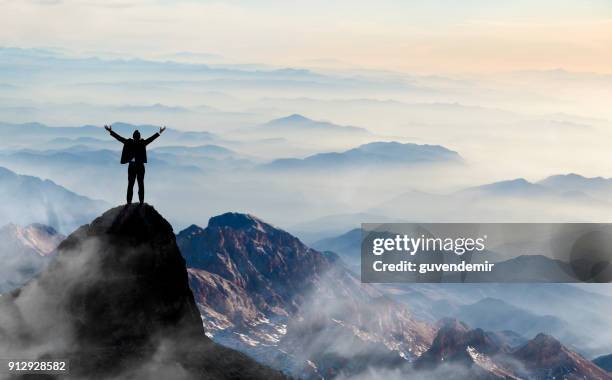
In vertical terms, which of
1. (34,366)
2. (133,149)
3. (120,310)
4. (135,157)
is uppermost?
(133,149)

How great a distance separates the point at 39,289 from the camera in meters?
53.4

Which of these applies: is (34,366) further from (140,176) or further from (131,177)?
(140,176)

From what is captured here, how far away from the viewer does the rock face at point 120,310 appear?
50938 millimetres

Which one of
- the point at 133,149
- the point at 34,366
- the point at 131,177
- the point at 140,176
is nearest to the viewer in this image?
the point at 34,366

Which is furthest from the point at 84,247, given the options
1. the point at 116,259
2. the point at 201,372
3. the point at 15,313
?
the point at 201,372

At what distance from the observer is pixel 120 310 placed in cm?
5300

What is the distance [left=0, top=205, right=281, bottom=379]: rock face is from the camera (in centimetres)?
5094

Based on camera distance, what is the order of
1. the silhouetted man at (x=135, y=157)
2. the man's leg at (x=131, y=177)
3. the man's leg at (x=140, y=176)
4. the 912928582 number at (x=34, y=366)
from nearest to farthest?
the 912928582 number at (x=34, y=366), the silhouetted man at (x=135, y=157), the man's leg at (x=140, y=176), the man's leg at (x=131, y=177)

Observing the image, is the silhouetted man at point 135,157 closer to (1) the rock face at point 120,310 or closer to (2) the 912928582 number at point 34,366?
(1) the rock face at point 120,310

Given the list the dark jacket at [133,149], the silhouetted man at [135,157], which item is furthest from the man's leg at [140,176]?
the dark jacket at [133,149]

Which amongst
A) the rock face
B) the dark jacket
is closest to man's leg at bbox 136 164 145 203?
the dark jacket

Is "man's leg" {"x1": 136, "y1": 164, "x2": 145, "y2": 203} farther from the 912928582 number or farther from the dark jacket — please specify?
the 912928582 number

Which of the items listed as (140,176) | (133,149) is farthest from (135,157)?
(140,176)

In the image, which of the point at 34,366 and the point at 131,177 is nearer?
the point at 34,366
